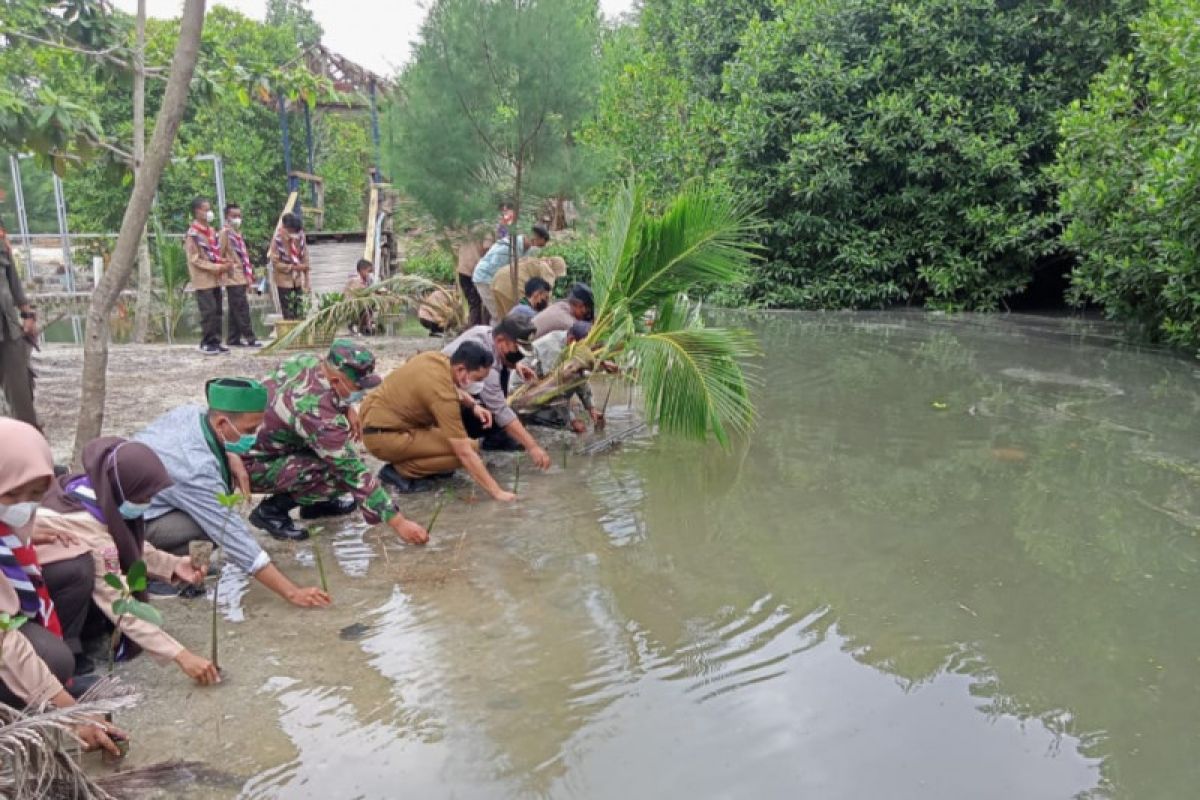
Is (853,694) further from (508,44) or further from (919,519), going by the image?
(508,44)

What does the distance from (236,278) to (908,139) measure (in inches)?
337

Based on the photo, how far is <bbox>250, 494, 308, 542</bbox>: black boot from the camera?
4477 mm

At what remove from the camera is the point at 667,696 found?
3.00 meters

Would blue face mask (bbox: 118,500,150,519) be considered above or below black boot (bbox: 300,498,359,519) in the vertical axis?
above

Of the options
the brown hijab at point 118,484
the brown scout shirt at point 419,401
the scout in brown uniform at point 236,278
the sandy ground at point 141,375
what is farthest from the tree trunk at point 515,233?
the brown hijab at point 118,484

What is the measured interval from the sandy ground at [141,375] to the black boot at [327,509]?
5.29 ft

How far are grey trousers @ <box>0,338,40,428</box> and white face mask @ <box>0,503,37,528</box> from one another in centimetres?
336

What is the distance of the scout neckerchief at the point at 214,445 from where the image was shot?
336cm

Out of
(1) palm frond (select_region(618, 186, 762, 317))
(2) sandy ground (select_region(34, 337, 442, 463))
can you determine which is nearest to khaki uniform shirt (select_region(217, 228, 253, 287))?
(2) sandy ground (select_region(34, 337, 442, 463))

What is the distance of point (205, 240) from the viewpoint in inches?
368

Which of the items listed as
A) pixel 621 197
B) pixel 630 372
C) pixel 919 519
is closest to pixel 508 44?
pixel 621 197

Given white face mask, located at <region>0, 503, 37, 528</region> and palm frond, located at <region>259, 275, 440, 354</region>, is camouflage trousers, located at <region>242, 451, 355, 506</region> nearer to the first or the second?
white face mask, located at <region>0, 503, 37, 528</region>

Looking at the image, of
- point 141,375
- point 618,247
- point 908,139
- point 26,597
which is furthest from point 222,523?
point 908,139

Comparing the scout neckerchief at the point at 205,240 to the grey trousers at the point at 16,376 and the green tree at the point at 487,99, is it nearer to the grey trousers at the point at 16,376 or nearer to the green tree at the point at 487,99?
the green tree at the point at 487,99
